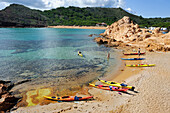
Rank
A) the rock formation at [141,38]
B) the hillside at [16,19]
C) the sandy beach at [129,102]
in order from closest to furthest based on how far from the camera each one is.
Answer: the sandy beach at [129,102]
the rock formation at [141,38]
the hillside at [16,19]

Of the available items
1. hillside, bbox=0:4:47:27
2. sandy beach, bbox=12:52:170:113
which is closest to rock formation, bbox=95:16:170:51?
sandy beach, bbox=12:52:170:113

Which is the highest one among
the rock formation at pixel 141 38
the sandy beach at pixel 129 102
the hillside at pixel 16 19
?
A: the hillside at pixel 16 19

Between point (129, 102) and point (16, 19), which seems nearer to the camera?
point (129, 102)

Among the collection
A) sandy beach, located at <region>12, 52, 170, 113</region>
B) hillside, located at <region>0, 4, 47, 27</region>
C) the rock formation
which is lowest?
sandy beach, located at <region>12, 52, 170, 113</region>

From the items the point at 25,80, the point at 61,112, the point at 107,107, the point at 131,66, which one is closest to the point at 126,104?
the point at 107,107

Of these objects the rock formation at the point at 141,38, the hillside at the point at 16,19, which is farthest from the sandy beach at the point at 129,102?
the hillside at the point at 16,19

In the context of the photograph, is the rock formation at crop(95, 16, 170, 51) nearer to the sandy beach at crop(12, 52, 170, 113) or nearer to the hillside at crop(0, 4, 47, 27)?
the sandy beach at crop(12, 52, 170, 113)

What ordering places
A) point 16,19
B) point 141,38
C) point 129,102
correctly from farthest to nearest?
point 16,19, point 141,38, point 129,102

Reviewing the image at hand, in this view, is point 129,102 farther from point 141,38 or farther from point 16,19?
point 16,19

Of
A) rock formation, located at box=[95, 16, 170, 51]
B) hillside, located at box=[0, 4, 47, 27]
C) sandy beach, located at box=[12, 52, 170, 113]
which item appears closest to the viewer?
sandy beach, located at box=[12, 52, 170, 113]

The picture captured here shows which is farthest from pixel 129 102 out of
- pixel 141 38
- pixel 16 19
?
pixel 16 19

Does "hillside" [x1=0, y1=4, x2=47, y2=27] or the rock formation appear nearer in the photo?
the rock formation

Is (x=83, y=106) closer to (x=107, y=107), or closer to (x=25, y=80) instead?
(x=107, y=107)

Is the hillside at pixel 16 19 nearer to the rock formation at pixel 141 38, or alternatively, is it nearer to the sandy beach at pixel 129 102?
the rock formation at pixel 141 38
